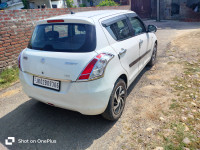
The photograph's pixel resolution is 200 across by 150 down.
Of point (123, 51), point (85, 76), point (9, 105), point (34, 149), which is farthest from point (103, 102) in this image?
point (9, 105)

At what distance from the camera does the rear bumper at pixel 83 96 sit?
7.47 feet

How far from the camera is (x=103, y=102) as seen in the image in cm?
242

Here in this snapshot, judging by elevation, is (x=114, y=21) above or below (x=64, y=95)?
above

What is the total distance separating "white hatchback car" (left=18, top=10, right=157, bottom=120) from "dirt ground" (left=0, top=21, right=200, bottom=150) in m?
0.34

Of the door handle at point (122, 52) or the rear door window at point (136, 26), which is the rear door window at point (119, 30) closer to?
the door handle at point (122, 52)

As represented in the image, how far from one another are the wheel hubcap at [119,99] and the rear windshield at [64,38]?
91cm

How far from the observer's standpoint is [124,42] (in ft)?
9.97

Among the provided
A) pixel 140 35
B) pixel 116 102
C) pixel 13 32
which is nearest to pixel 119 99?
pixel 116 102

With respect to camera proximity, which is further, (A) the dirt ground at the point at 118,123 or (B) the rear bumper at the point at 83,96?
(A) the dirt ground at the point at 118,123

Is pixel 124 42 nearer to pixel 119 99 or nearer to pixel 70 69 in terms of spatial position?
pixel 119 99

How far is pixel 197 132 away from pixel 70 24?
2612mm

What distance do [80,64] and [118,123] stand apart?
51.9 inches

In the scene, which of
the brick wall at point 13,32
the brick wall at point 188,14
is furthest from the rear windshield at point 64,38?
the brick wall at point 188,14

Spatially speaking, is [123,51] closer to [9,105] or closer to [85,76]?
[85,76]
